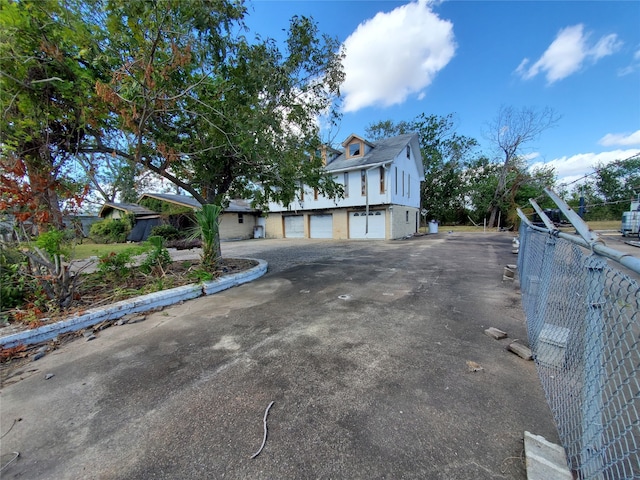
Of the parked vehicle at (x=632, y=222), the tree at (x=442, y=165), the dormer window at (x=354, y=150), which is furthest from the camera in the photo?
the tree at (x=442, y=165)

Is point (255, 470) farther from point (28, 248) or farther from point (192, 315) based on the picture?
point (28, 248)

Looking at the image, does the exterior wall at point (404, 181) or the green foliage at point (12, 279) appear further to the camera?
the exterior wall at point (404, 181)

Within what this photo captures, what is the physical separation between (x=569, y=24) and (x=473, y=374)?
11869 mm

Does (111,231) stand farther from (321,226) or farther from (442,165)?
(442,165)

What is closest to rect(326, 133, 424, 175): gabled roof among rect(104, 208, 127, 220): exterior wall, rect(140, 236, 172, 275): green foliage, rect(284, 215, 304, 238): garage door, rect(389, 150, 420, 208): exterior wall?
rect(389, 150, 420, 208): exterior wall

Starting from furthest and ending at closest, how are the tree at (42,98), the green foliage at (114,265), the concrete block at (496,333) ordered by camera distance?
the green foliage at (114,265) → the tree at (42,98) → the concrete block at (496,333)

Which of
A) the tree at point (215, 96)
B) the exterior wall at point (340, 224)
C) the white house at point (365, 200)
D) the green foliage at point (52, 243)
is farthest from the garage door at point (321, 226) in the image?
the green foliage at point (52, 243)

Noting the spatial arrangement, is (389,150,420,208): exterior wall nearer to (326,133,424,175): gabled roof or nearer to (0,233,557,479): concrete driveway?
(326,133,424,175): gabled roof

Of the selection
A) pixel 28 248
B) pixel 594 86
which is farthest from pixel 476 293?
pixel 594 86

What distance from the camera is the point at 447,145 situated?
27.5 meters

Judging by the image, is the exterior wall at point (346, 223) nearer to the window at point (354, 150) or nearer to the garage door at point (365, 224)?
the garage door at point (365, 224)

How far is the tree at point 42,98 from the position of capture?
3.59 metres

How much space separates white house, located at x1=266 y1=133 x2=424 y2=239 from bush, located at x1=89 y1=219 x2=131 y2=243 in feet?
33.7

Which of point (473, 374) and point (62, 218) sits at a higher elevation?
point (62, 218)
